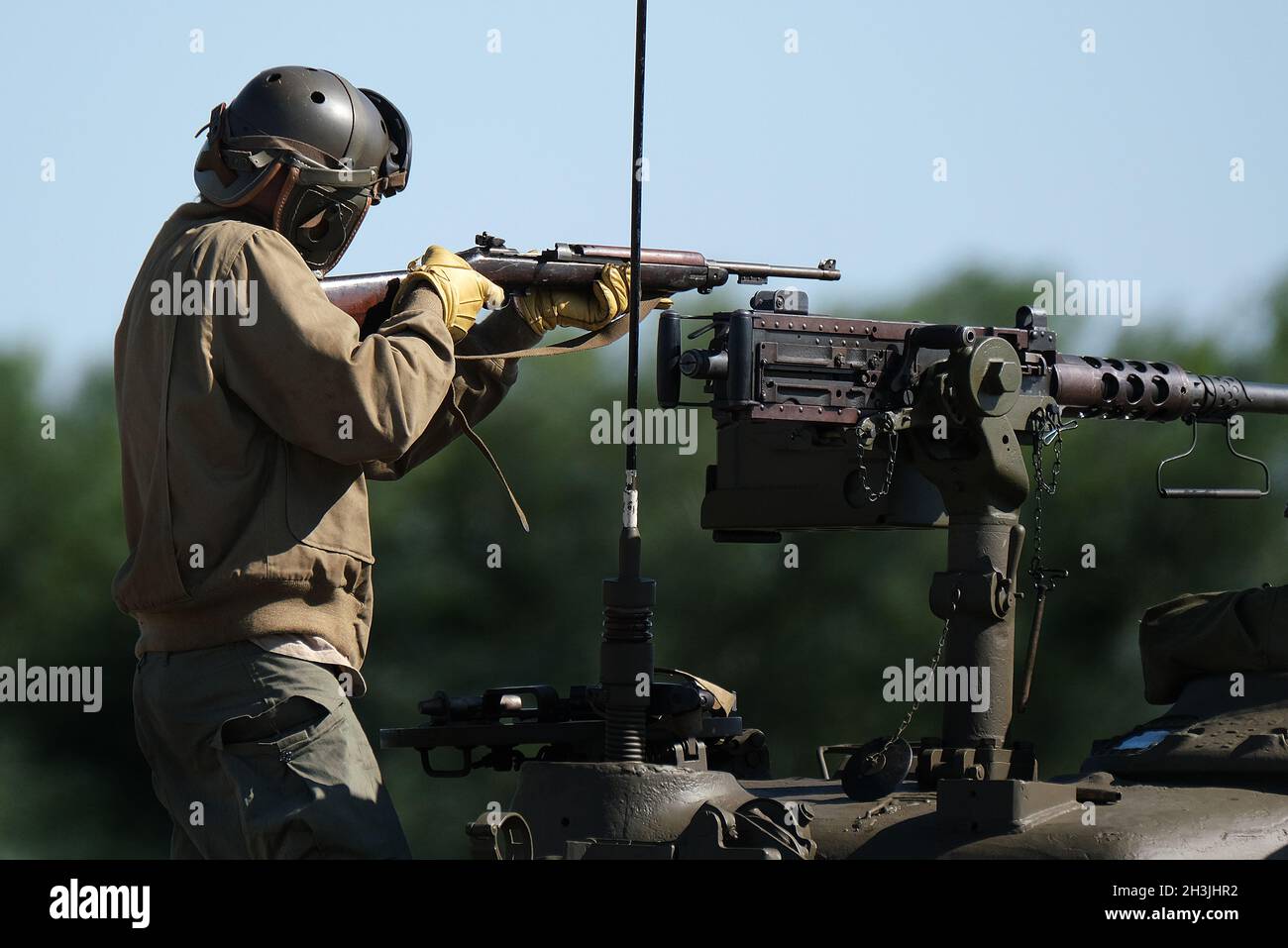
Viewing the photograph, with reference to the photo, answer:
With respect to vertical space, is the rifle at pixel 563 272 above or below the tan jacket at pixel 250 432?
above

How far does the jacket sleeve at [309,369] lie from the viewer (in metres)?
4.55

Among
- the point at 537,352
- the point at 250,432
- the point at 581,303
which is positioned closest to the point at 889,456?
the point at 537,352

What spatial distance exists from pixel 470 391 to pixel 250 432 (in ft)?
3.69

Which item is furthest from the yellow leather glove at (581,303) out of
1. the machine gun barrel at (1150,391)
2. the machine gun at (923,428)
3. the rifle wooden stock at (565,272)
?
the machine gun barrel at (1150,391)

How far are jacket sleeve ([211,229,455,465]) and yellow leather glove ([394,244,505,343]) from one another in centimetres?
43

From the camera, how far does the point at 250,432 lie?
466 cm

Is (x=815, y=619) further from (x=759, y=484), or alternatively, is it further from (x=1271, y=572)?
(x=759, y=484)

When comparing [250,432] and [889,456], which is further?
[889,456]

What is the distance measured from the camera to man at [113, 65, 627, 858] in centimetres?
455

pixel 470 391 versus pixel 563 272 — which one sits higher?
pixel 563 272

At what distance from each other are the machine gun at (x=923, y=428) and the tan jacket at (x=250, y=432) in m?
1.04

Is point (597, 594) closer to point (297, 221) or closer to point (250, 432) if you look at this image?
point (297, 221)

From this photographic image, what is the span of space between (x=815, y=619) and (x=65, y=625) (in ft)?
19.3

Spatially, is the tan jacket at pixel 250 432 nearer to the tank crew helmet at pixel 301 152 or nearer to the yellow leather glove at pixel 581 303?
the tank crew helmet at pixel 301 152
